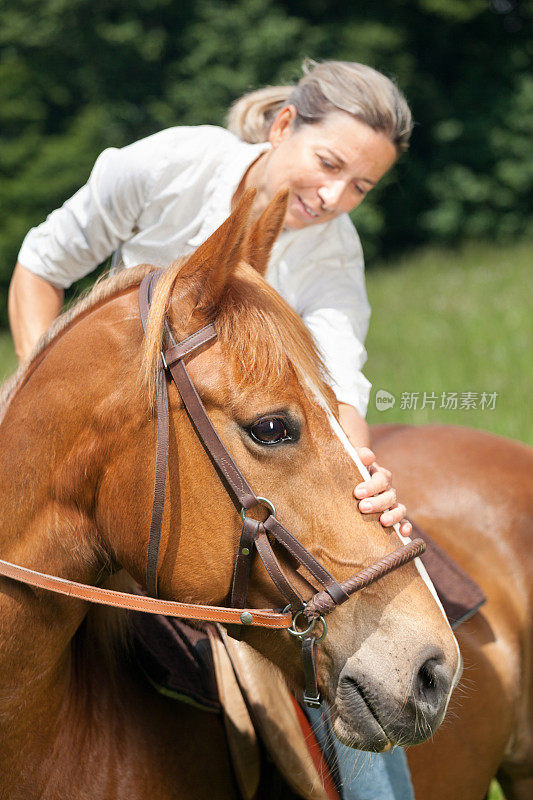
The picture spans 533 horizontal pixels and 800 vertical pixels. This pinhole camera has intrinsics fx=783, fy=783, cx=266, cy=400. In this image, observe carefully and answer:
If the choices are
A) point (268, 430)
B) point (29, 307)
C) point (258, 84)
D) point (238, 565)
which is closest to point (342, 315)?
point (29, 307)

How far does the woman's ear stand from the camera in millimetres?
2391

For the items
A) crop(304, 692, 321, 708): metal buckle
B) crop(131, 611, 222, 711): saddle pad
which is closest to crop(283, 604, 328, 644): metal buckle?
crop(304, 692, 321, 708): metal buckle

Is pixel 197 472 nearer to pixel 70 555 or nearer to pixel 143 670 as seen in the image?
pixel 70 555

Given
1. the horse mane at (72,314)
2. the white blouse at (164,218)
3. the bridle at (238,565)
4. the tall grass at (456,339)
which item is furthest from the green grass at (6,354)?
the bridle at (238,565)

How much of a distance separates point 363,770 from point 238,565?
3.12ft

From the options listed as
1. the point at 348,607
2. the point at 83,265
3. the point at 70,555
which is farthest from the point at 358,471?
the point at 83,265

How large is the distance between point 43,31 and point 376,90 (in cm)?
1672

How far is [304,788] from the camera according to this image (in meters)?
1.92

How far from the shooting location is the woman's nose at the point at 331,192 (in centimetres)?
226

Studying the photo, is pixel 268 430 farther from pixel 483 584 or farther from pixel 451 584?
pixel 483 584

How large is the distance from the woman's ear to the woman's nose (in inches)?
9.4

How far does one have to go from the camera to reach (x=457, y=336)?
10.6 metres

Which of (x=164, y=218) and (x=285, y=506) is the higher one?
(x=164, y=218)

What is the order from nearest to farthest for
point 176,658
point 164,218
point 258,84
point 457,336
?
point 176,658 < point 164,218 < point 457,336 < point 258,84
